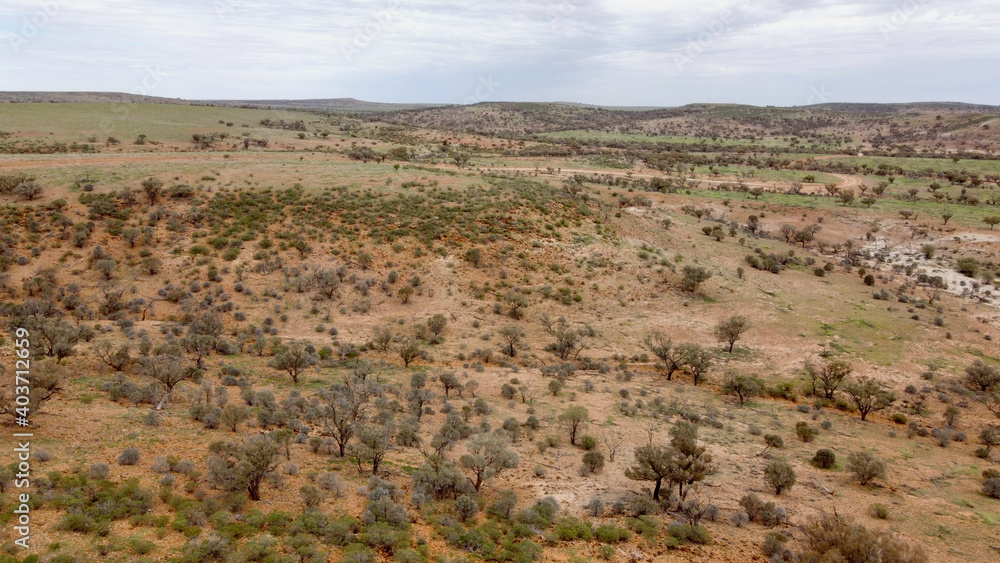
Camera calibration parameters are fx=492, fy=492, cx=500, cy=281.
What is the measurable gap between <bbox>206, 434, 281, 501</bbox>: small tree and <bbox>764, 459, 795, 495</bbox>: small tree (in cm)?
1403

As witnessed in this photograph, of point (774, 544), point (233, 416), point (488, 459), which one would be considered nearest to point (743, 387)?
point (774, 544)

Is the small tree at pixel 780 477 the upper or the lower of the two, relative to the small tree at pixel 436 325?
lower

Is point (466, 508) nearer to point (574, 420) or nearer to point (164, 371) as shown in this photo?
point (574, 420)

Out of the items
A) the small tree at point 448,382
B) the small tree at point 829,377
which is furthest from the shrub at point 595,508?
the small tree at point 829,377

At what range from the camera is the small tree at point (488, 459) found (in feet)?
45.2

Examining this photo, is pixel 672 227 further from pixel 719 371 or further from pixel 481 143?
pixel 481 143

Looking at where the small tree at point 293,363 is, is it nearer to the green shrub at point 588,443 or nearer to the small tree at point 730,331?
the green shrub at point 588,443

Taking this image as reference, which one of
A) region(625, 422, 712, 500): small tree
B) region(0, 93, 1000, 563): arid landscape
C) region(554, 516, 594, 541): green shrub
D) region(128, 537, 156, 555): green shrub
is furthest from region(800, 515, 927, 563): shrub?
region(128, 537, 156, 555): green shrub

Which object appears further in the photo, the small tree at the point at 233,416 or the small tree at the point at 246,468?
the small tree at the point at 233,416

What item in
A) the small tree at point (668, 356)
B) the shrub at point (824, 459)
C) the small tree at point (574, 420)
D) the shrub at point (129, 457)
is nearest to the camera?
the shrub at point (129, 457)

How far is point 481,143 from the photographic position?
330 ft

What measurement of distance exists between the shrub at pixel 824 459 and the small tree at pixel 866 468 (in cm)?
67

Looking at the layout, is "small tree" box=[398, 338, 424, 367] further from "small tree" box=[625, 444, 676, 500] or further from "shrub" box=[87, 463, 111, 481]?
"shrub" box=[87, 463, 111, 481]

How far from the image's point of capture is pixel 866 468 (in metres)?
15.5
